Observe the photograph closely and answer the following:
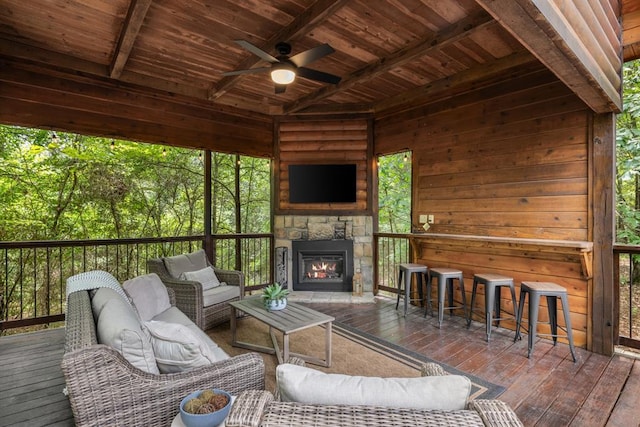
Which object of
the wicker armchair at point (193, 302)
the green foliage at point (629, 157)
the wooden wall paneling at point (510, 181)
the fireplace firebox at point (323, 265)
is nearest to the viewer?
the wooden wall paneling at point (510, 181)

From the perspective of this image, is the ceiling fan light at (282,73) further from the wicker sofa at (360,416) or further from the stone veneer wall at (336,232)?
the wicker sofa at (360,416)

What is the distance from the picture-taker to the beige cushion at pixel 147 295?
9.04 ft

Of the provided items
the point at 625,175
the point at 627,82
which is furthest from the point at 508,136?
the point at 627,82

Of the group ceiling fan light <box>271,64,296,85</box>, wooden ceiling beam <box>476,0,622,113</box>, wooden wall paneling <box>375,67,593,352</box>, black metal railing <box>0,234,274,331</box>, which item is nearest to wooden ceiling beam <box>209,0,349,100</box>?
ceiling fan light <box>271,64,296,85</box>

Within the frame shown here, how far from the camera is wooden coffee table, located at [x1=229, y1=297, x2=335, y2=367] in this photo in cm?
267

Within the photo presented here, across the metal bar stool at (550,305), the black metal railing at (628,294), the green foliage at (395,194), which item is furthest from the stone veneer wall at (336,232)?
the black metal railing at (628,294)

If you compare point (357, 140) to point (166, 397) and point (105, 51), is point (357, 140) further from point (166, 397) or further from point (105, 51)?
point (166, 397)

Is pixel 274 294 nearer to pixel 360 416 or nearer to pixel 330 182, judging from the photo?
pixel 360 416

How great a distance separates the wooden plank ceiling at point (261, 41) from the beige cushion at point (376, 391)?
6.76 feet

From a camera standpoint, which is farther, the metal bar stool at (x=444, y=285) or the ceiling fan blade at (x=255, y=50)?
the metal bar stool at (x=444, y=285)

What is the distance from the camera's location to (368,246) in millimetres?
5375

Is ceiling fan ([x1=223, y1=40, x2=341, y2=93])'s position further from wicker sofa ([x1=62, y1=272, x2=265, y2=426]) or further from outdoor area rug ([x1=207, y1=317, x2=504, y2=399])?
outdoor area rug ([x1=207, y1=317, x2=504, y2=399])

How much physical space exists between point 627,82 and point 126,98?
6.67m

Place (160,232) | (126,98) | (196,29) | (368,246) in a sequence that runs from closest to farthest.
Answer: (196,29) < (126,98) < (368,246) < (160,232)
